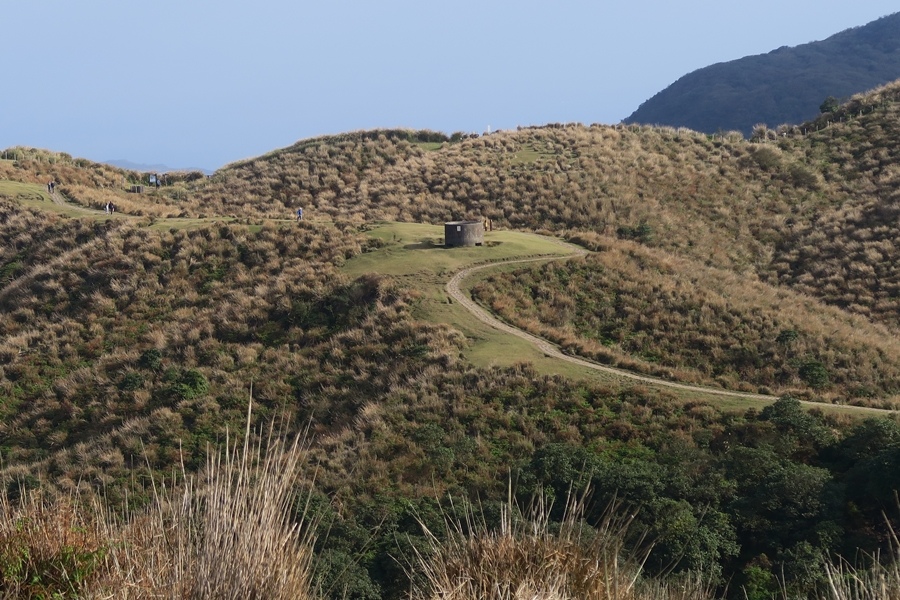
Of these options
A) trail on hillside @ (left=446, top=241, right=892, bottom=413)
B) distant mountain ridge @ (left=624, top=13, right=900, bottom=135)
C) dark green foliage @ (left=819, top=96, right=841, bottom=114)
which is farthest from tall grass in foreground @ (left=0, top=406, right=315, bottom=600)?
distant mountain ridge @ (left=624, top=13, right=900, bottom=135)

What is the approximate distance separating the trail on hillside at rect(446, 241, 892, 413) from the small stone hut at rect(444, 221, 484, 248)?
2.57 m

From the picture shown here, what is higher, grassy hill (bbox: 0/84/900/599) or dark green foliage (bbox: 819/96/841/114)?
dark green foliage (bbox: 819/96/841/114)

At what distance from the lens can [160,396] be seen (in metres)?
26.7

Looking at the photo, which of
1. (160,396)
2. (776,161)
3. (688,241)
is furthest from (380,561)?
(776,161)

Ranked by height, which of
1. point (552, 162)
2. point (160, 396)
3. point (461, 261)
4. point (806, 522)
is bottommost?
point (806, 522)

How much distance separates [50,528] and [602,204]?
151 feet

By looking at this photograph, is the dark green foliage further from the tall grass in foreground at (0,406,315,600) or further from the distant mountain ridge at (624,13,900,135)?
the distant mountain ridge at (624,13,900,135)

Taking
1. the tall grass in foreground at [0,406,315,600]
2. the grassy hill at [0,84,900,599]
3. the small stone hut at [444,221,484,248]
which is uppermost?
the small stone hut at [444,221,484,248]

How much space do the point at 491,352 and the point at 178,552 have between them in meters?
20.4

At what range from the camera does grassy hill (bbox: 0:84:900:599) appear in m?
17.7

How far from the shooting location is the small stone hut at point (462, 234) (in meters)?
36.8

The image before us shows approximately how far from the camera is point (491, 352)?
26547mm

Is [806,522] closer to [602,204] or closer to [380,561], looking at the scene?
[380,561]

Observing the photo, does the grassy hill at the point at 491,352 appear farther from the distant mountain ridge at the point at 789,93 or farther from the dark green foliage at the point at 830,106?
the distant mountain ridge at the point at 789,93
